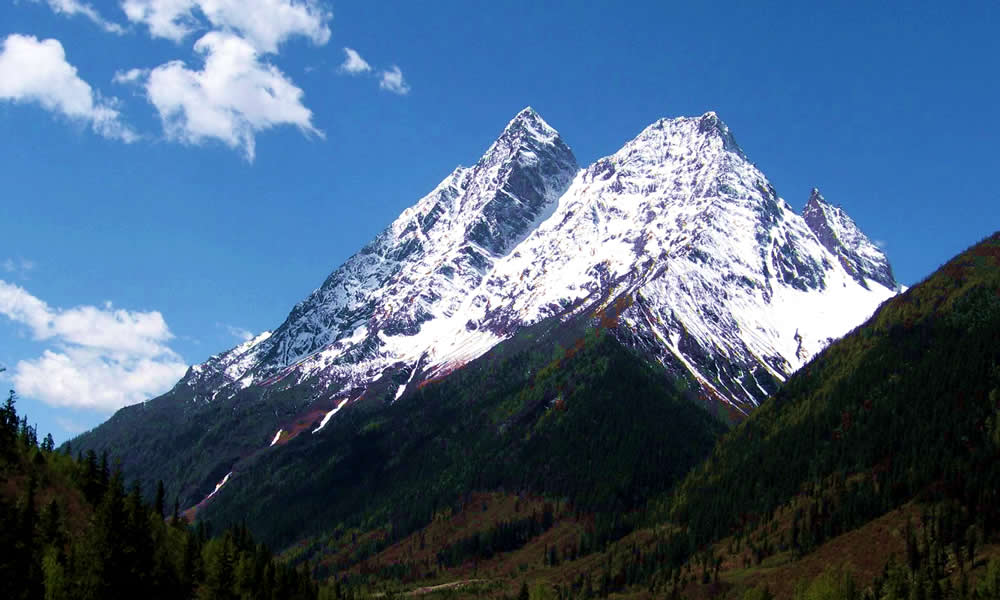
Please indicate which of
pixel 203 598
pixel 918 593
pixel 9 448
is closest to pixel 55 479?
pixel 9 448

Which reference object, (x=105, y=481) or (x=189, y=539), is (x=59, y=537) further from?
(x=105, y=481)

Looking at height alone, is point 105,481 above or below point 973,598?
above

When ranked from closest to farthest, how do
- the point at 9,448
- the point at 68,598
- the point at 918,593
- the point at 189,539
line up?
the point at 68,598 < the point at 189,539 < the point at 9,448 < the point at 918,593

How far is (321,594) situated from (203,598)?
48029 mm

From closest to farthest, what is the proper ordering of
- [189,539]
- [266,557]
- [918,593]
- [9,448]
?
[189,539] → [9,448] → [266,557] → [918,593]

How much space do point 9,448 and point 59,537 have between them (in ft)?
107

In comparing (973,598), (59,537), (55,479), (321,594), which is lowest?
(973,598)

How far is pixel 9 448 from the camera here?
558 feet

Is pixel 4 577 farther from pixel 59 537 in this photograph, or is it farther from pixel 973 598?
pixel 973 598

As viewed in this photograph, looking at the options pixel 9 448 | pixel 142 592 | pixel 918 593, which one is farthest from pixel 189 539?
pixel 918 593

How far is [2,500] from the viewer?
146 metres

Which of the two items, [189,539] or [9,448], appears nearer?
[189,539]

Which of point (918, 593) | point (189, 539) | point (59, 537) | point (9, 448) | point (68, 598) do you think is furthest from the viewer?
point (918, 593)

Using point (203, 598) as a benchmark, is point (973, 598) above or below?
below
